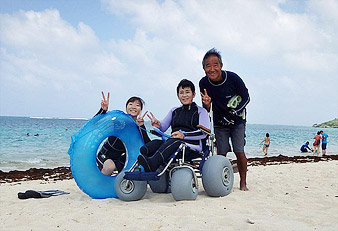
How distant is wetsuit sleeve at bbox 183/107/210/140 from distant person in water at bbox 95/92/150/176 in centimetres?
76

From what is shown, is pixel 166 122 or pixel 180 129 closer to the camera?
pixel 180 129

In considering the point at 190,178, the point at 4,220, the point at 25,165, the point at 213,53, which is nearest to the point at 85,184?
the point at 4,220

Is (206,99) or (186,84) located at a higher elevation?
(186,84)

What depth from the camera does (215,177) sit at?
390 cm

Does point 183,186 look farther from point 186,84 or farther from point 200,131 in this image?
point 186,84

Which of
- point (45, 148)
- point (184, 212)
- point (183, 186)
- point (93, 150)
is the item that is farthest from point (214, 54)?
point (45, 148)

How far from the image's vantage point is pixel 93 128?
413 centimetres

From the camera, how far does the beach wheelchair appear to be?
365cm

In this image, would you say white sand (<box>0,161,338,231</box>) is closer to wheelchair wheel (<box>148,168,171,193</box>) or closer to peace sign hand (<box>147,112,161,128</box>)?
wheelchair wheel (<box>148,168,171,193</box>)

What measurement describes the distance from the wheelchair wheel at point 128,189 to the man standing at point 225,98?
145 cm

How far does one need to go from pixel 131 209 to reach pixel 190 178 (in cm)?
78

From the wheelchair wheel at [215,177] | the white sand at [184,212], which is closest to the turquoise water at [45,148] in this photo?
the white sand at [184,212]

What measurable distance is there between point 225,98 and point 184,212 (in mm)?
1899

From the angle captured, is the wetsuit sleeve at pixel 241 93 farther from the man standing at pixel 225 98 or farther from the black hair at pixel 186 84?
the black hair at pixel 186 84
